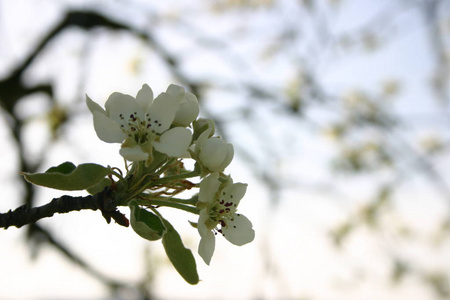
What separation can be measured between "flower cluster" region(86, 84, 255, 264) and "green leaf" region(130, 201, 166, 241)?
0.03 meters

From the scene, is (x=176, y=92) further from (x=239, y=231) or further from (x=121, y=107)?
(x=239, y=231)

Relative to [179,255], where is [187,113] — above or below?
above

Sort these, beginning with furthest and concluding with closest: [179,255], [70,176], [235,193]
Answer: [235,193], [179,255], [70,176]

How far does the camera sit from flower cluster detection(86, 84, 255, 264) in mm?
1024

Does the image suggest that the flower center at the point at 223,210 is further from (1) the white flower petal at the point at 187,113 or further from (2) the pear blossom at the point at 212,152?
(1) the white flower petal at the point at 187,113

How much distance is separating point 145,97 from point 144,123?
0.12 meters

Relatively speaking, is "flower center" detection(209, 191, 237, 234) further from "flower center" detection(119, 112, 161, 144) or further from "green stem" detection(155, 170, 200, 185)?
"flower center" detection(119, 112, 161, 144)

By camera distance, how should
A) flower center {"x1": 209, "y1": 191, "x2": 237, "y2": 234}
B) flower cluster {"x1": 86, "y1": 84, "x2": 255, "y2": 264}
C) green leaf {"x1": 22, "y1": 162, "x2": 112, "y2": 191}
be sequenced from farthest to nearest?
flower center {"x1": 209, "y1": 191, "x2": 237, "y2": 234}, flower cluster {"x1": 86, "y1": 84, "x2": 255, "y2": 264}, green leaf {"x1": 22, "y1": 162, "x2": 112, "y2": 191}

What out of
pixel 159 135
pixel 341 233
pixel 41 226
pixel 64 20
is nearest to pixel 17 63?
pixel 64 20

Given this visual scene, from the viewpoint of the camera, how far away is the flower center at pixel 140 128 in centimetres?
107

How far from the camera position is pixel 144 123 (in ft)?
3.62

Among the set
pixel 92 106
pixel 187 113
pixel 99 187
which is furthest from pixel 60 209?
pixel 187 113

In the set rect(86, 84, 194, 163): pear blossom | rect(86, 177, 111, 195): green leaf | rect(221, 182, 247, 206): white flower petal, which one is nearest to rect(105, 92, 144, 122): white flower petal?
rect(86, 84, 194, 163): pear blossom

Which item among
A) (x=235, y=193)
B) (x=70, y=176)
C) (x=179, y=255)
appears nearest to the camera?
(x=70, y=176)
